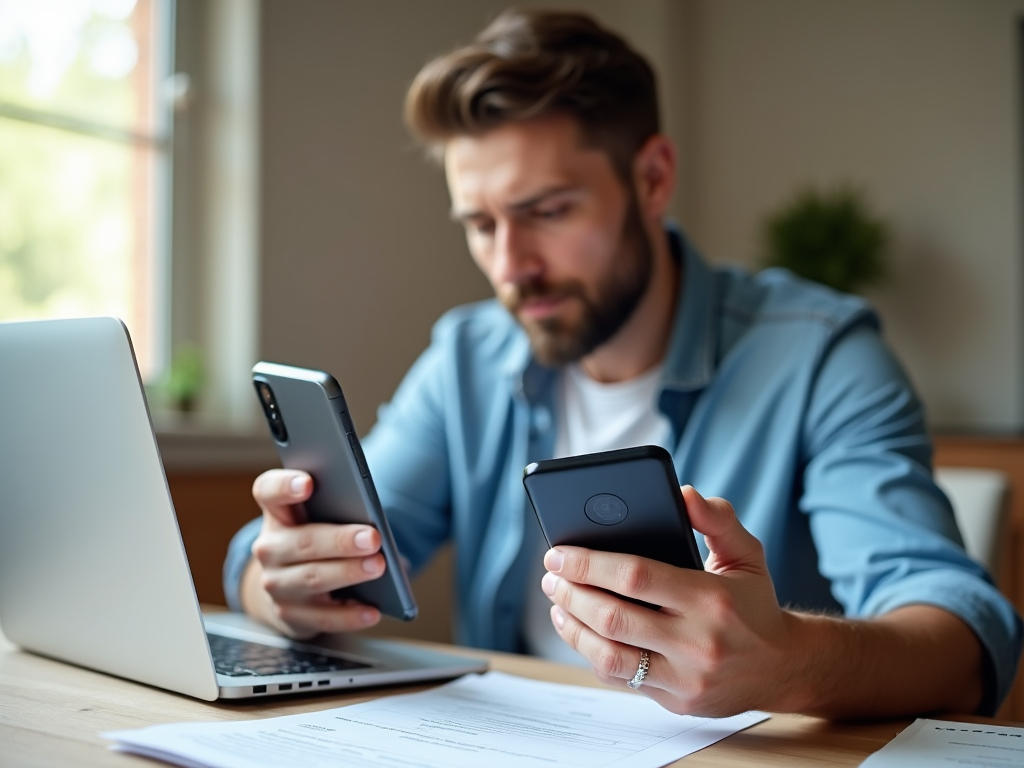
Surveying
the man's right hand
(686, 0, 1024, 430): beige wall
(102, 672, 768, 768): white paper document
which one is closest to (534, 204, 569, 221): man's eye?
the man's right hand

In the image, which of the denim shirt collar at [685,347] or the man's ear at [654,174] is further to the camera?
the man's ear at [654,174]

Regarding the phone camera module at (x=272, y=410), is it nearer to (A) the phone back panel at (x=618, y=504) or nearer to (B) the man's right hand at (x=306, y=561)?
(B) the man's right hand at (x=306, y=561)

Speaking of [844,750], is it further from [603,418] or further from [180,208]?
→ [180,208]

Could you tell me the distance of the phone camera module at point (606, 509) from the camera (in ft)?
2.03

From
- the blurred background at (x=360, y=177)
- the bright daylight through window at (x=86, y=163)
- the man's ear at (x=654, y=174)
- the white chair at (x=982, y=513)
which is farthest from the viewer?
the blurred background at (x=360, y=177)

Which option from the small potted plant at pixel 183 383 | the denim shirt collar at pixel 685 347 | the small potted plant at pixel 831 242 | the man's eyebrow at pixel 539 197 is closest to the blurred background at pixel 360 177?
the small potted plant at pixel 183 383

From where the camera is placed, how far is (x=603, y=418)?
1426 millimetres

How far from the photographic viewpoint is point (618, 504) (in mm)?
619

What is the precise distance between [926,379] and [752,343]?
2219 millimetres

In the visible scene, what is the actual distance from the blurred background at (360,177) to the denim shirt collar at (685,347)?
895 mm

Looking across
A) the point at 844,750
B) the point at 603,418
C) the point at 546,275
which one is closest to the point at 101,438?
the point at 844,750

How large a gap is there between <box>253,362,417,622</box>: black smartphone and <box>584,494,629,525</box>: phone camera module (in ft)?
0.73

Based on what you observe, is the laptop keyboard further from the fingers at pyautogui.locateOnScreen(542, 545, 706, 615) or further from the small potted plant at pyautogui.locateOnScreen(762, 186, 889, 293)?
the small potted plant at pyautogui.locateOnScreen(762, 186, 889, 293)

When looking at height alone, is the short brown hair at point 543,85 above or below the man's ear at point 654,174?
above
